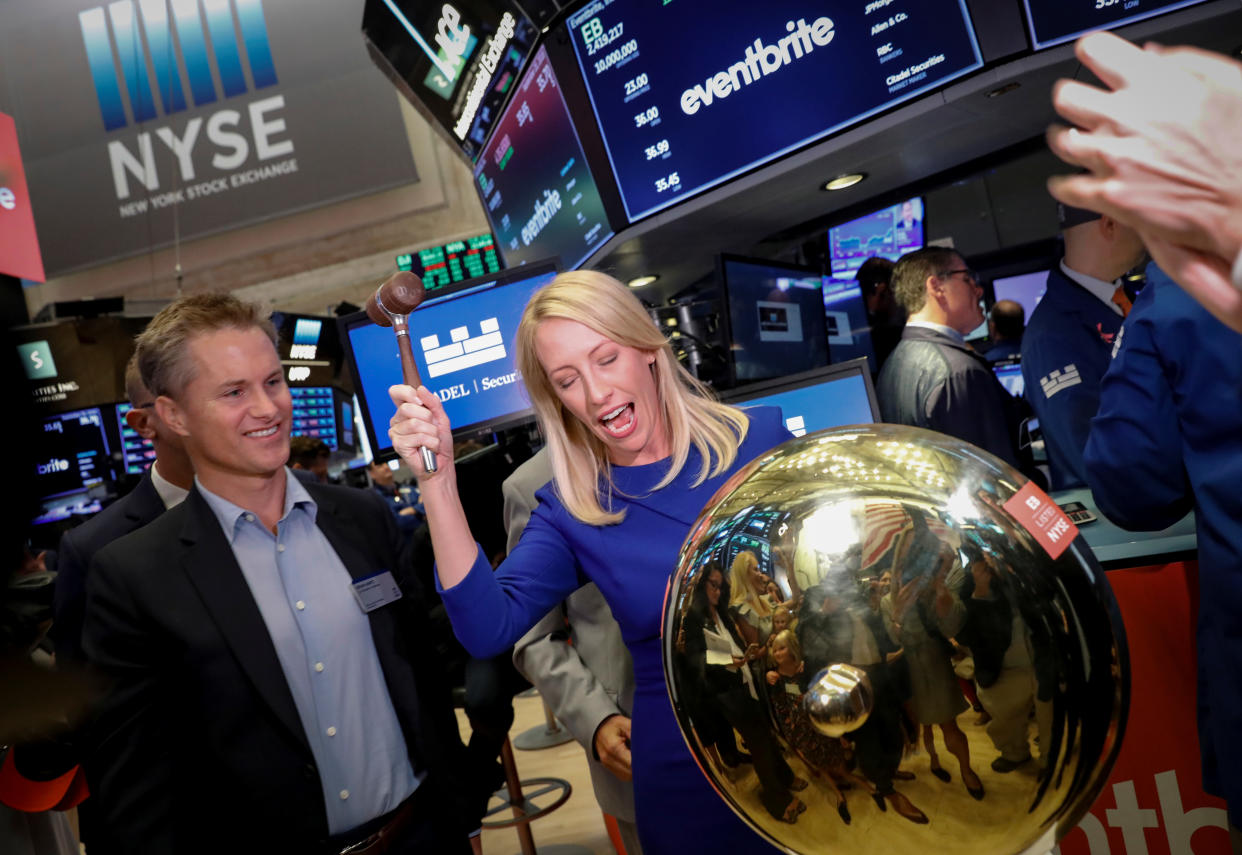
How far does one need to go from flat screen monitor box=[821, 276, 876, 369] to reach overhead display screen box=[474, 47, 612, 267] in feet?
3.54

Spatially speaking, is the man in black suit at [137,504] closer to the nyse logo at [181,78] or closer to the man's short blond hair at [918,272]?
the man's short blond hair at [918,272]

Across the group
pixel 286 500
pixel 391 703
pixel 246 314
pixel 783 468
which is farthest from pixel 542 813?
pixel 783 468

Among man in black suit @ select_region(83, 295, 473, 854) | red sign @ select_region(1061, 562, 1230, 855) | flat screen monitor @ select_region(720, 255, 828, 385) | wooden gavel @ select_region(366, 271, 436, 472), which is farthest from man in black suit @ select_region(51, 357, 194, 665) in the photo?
red sign @ select_region(1061, 562, 1230, 855)

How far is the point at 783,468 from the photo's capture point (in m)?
0.91

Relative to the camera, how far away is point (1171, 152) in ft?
1.81

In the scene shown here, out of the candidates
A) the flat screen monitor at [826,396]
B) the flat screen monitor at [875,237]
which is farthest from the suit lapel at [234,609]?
the flat screen monitor at [875,237]

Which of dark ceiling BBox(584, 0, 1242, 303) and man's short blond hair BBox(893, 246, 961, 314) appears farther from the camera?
man's short blond hair BBox(893, 246, 961, 314)

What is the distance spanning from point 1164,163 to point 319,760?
171 cm

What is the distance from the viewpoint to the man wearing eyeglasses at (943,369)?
3.15 meters

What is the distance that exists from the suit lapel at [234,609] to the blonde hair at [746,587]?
118 cm

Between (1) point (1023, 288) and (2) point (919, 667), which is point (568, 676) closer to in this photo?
(2) point (919, 667)

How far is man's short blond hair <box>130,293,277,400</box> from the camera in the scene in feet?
6.01

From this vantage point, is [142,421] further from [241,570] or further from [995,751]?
[995,751]

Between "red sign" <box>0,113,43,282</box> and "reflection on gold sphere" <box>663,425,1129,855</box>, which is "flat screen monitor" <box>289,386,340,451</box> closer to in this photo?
"red sign" <box>0,113,43,282</box>
